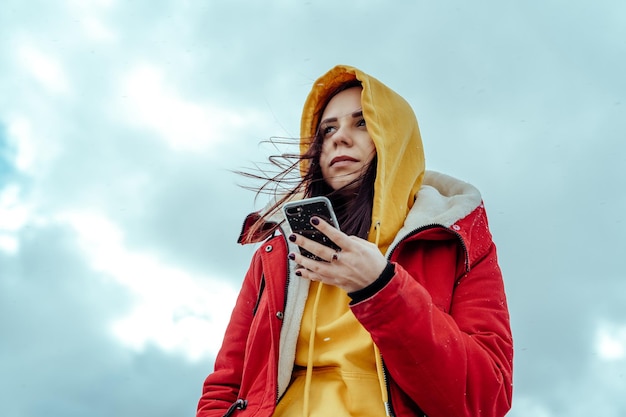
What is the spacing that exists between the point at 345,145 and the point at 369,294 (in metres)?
1.63

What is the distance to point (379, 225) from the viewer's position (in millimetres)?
3627

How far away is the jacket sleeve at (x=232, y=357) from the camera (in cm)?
383

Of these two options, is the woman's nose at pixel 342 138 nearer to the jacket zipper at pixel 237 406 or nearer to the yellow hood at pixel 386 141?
the yellow hood at pixel 386 141

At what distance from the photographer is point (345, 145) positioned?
13.4 feet

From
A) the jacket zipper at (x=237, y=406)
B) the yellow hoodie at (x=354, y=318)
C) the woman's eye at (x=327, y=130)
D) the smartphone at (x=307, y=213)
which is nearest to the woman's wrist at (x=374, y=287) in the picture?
the smartphone at (x=307, y=213)

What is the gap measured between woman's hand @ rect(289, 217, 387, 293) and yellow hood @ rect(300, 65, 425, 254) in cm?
95

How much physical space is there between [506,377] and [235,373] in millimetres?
1646

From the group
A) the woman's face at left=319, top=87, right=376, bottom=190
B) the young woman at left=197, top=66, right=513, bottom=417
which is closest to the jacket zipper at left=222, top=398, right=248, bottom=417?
the young woman at left=197, top=66, right=513, bottom=417

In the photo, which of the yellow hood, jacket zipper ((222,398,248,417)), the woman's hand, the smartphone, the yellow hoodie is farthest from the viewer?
the yellow hood

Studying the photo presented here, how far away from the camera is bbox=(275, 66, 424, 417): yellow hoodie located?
309cm

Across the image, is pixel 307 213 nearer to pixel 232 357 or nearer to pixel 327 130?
pixel 232 357

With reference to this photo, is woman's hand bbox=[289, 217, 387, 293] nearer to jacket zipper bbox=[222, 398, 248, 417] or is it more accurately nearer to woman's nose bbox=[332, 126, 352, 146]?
jacket zipper bbox=[222, 398, 248, 417]

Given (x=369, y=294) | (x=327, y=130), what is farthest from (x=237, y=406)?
(x=327, y=130)

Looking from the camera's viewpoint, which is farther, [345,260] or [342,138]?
[342,138]
